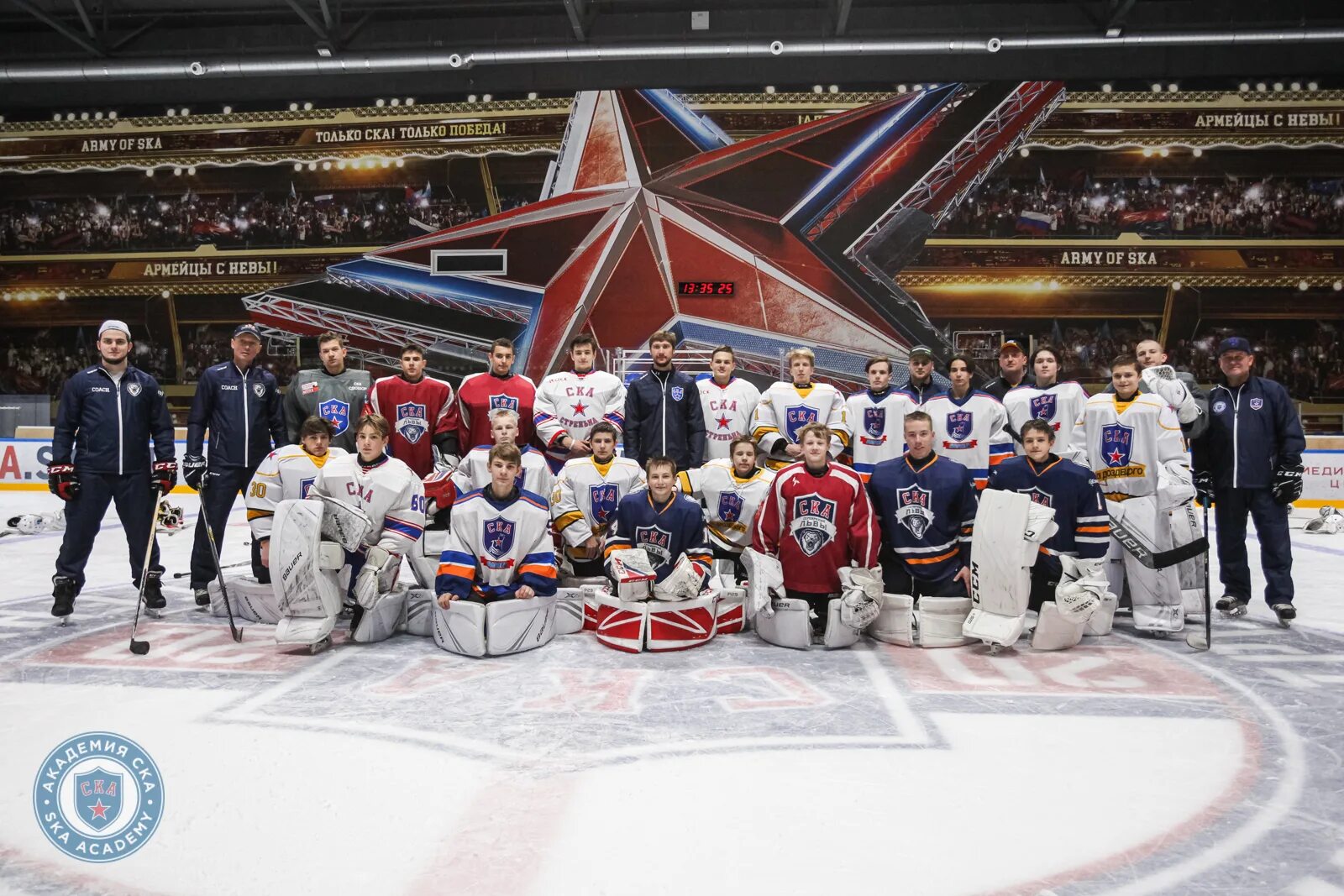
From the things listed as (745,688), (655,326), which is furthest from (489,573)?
(655,326)

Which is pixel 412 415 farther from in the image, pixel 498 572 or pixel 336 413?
pixel 498 572

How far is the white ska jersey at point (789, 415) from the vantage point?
547cm

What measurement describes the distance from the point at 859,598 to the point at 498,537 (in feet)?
5.73

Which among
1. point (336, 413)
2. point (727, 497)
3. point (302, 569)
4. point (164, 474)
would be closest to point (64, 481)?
point (164, 474)

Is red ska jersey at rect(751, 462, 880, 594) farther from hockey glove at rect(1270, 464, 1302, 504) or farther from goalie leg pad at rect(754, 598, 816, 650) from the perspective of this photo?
hockey glove at rect(1270, 464, 1302, 504)

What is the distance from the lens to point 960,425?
516 centimetres

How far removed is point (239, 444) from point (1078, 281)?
399 inches

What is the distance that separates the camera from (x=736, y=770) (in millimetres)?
2588

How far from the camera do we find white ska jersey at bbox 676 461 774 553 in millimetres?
4934

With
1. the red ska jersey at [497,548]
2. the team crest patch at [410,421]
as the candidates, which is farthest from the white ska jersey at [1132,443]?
the team crest patch at [410,421]

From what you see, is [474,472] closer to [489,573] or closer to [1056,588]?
[489,573]

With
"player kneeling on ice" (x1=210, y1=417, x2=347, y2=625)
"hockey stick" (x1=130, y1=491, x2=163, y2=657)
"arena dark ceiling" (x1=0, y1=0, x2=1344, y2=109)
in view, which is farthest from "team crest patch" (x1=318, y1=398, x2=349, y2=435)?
"arena dark ceiling" (x1=0, y1=0, x2=1344, y2=109)

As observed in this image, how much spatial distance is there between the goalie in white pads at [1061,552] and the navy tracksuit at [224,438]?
4.09 m

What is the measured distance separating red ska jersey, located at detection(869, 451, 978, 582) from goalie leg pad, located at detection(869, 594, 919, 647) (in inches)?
9.0
